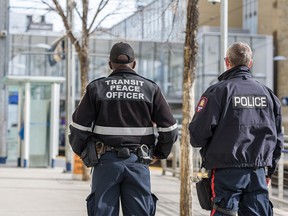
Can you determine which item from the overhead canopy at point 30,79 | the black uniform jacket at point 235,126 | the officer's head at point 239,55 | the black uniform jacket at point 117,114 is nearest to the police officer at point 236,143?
the black uniform jacket at point 235,126

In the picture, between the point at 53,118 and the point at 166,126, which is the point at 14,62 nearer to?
the point at 53,118

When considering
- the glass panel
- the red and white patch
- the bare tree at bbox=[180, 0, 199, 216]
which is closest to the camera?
the red and white patch

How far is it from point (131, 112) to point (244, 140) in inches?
35.9

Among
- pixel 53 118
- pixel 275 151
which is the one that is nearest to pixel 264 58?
pixel 53 118

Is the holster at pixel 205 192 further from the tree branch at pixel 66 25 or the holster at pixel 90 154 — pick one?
the tree branch at pixel 66 25

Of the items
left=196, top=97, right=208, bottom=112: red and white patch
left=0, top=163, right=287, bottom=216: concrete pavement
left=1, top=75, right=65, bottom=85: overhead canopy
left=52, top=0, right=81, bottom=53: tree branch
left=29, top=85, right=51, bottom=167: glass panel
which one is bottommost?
left=0, top=163, right=287, bottom=216: concrete pavement

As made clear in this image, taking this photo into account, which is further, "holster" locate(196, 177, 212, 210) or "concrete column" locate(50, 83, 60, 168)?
"concrete column" locate(50, 83, 60, 168)

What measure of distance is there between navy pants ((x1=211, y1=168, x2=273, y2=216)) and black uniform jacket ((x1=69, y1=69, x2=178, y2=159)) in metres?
A: 0.61

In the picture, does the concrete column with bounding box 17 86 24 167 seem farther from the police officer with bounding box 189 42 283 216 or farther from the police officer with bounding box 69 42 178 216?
the police officer with bounding box 189 42 283 216

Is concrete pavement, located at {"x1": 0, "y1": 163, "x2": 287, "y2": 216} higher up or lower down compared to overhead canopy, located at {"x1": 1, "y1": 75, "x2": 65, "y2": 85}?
lower down

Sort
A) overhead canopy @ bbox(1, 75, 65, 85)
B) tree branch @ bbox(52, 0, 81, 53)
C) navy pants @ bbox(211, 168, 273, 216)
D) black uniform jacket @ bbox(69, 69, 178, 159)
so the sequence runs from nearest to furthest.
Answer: navy pants @ bbox(211, 168, 273, 216) → black uniform jacket @ bbox(69, 69, 178, 159) → tree branch @ bbox(52, 0, 81, 53) → overhead canopy @ bbox(1, 75, 65, 85)

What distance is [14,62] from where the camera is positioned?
43.4 m

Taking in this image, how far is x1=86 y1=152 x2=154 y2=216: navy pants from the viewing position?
176 inches

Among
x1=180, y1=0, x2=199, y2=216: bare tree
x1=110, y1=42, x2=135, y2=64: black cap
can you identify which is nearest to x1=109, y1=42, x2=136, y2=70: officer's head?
x1=110, y1=42, x2=135, y2=64: black cap
